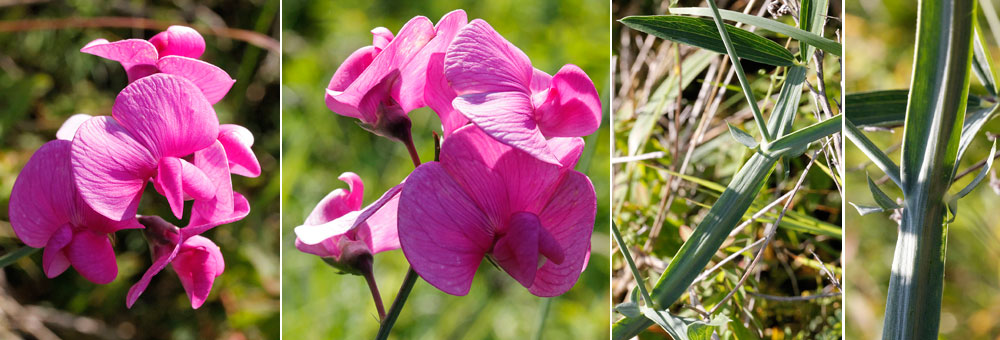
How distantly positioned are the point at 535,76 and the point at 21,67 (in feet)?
3.88

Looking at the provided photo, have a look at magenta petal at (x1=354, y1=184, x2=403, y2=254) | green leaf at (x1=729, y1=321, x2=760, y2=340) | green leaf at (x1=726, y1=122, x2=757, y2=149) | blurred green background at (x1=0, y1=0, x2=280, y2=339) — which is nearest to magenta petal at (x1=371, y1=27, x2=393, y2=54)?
magenta petal at (x1=354, y1=184, x2=403, y2=254)

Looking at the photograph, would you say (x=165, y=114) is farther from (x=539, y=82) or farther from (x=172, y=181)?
(x=539, y=82)

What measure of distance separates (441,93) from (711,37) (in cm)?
17

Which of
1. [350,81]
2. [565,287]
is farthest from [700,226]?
[350,81]

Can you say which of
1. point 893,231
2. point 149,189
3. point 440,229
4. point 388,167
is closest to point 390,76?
point 440,229

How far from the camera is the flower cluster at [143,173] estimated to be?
1.40 ft

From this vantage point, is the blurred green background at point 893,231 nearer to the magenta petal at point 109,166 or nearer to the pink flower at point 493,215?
the pink flower at point 493,215

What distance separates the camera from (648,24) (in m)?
0.46

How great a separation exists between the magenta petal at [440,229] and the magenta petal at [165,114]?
0.17 m

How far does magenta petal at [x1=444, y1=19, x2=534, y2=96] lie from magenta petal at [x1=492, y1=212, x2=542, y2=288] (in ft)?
0.22

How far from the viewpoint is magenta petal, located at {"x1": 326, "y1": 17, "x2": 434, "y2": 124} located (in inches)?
16.5

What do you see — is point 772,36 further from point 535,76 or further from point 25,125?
point 25,125

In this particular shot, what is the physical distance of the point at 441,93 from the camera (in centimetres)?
43

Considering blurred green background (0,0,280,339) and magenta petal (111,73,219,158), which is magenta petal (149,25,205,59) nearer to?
magenta petal (111,73,219,158)
